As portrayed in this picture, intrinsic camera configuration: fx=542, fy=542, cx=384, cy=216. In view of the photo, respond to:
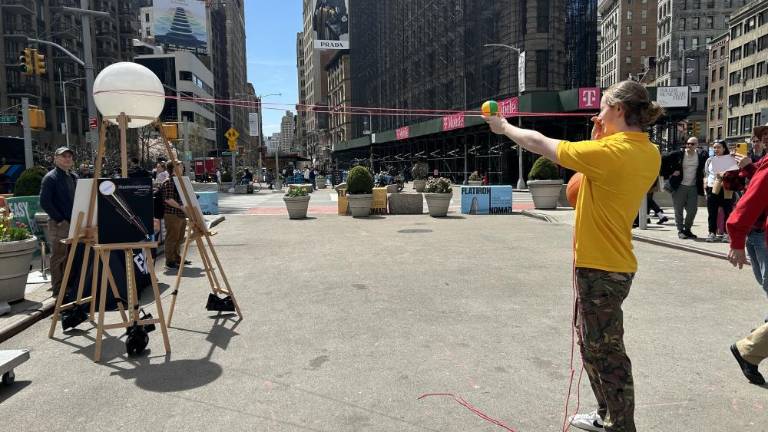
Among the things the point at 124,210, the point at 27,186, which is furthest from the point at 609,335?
the point at 27,186

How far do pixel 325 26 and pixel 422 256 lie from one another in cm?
8544

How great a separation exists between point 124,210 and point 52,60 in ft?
247

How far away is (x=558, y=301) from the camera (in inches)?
261

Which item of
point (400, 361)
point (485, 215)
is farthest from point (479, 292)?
point (485, 215)

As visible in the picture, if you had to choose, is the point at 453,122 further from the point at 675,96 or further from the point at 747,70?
the point at 747,70

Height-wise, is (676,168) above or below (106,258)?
above

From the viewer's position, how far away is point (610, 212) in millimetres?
2814

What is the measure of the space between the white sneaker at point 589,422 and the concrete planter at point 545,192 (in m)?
15.9

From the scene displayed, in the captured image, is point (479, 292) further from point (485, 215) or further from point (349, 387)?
point (485, 215)

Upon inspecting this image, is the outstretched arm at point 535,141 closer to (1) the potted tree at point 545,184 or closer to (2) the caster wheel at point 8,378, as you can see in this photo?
(2) the caster wheel at point 8,378

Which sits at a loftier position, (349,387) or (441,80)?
(441,80)

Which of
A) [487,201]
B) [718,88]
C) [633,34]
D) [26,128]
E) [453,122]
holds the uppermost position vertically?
[633,34]

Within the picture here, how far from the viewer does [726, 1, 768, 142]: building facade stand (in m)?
71.3

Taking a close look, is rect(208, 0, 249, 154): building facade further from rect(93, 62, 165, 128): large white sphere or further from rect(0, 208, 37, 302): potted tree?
rect(93, 62, 165, 128): large white sphere
